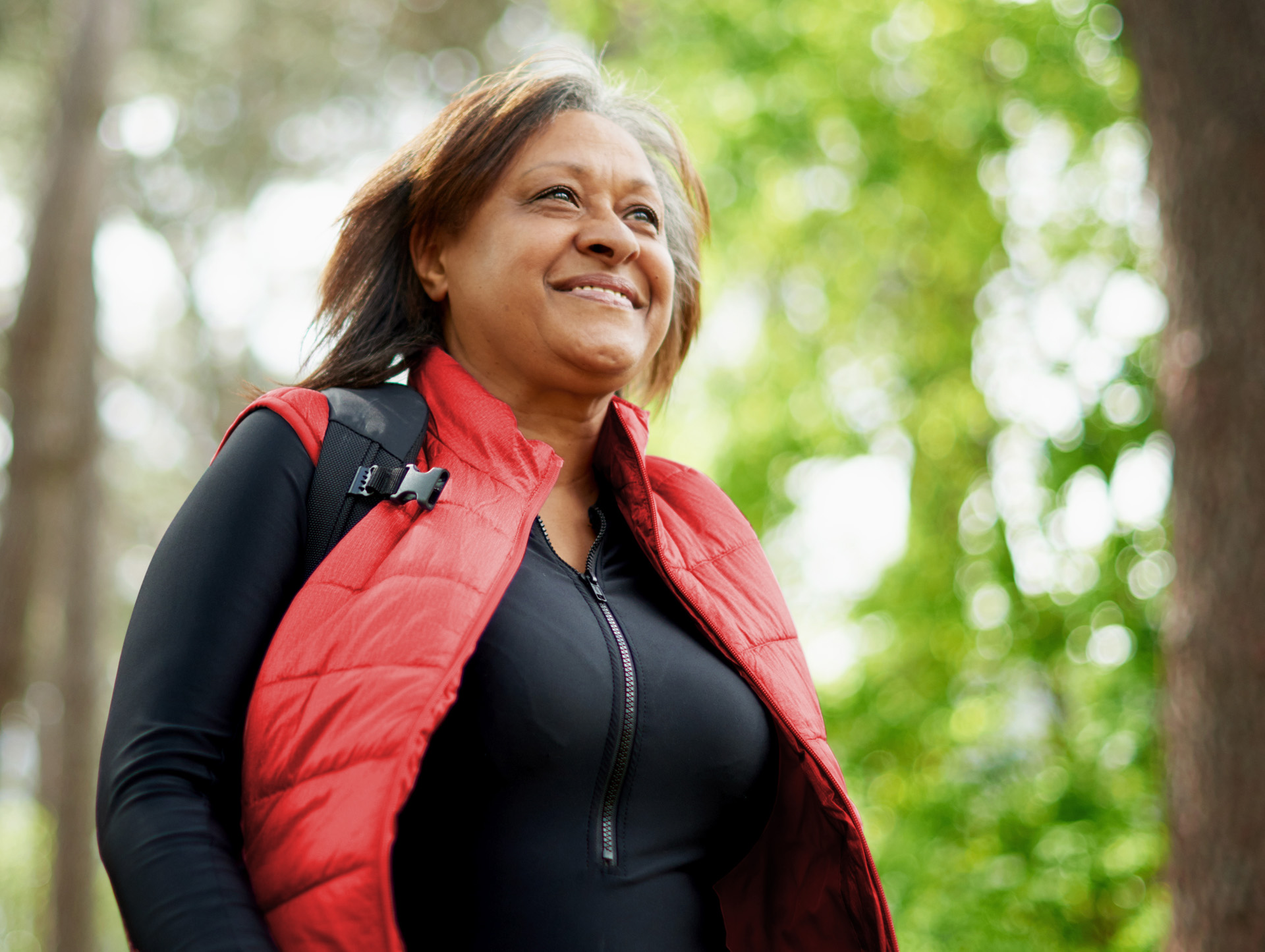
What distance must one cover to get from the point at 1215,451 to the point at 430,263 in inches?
125

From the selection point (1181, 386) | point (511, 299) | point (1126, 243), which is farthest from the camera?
point (1126, 243)

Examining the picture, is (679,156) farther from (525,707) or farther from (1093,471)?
(1093,471)

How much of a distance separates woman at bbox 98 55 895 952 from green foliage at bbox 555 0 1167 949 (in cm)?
487

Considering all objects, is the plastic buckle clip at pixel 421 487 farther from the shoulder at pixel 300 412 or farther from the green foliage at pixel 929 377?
the green foliage at pixel 929 377

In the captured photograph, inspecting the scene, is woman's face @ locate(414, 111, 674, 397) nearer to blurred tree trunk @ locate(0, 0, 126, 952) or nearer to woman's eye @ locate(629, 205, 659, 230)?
woman's eye @ locate(629, 205, 659, 230)

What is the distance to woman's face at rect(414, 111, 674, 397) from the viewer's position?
1825mm

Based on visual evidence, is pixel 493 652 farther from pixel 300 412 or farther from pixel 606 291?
pixel 606 291

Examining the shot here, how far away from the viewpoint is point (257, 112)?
13828mm

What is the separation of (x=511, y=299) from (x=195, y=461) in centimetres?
1540

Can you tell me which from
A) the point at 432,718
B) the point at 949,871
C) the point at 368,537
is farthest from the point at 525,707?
the point at 949,871

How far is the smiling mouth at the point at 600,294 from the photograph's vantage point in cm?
185

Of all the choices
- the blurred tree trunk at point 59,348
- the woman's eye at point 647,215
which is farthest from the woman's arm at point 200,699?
the blurred tree trunk at point 59,348

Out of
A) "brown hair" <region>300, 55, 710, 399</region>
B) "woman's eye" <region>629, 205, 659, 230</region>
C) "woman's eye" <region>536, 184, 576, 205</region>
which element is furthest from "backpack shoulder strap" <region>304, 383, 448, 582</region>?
"woman's eye" <region>629, 205, 659, 230</region>

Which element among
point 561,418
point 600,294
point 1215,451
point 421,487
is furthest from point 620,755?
point 1215,451
